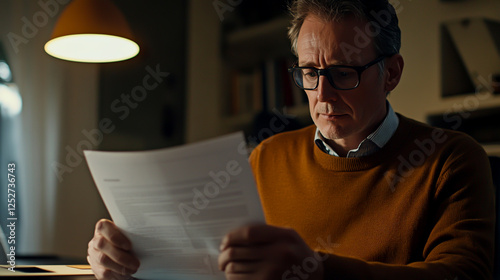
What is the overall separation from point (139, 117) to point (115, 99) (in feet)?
0.61

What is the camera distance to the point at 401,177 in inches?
41.6

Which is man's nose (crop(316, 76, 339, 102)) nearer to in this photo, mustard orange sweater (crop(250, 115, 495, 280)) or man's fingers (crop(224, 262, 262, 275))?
mustard orange sweater (crop(250, 115, 495, 280))

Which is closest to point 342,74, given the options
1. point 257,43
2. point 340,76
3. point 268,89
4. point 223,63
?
point 340,76

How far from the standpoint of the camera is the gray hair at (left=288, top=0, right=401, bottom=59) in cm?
109

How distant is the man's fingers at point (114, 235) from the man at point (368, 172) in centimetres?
1

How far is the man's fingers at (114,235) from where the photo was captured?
31.3 inches

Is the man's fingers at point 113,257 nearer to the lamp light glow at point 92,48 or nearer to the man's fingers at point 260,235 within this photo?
the man's fingers at point 260,235

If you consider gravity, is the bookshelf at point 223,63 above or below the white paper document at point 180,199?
above

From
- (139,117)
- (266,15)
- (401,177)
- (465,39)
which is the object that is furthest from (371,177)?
(139,117)

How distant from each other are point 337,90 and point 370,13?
0.20 m

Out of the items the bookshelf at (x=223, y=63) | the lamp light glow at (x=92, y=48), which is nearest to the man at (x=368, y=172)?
the lamp light glow at (x=92, y=48)

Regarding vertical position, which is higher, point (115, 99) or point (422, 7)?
point (422, 7)

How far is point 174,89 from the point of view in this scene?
9.70 feet

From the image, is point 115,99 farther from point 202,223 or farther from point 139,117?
point 202,223
